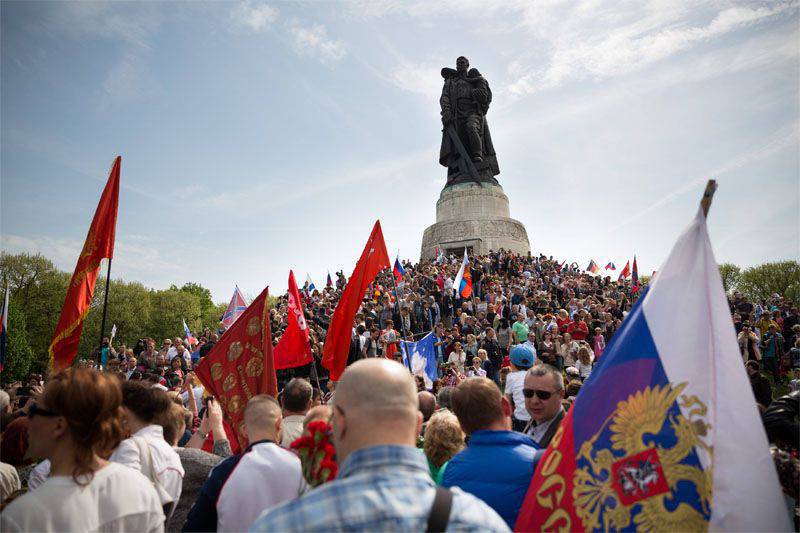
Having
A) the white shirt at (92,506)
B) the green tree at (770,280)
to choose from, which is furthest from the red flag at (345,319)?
the green tree at (770,280)

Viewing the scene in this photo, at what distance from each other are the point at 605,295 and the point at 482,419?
1678 centimetres

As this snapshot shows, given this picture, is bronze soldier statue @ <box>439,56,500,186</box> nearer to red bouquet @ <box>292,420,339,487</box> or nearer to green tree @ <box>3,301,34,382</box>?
green tree @ <box>3,301,34,382</box>

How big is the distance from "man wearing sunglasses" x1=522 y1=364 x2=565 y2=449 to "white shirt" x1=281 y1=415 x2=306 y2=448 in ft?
5.33

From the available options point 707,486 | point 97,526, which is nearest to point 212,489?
point 97,526

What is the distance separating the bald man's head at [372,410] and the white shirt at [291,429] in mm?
2198

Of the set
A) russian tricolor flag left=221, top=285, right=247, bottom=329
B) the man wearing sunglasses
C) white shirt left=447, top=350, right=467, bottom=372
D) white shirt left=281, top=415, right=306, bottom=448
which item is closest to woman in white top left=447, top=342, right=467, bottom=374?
white shirt left=447, top=350, right=467, bottom=372

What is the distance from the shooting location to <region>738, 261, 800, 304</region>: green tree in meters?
53.7

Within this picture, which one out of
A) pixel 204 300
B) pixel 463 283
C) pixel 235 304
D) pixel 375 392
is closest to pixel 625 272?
pixel 463 283

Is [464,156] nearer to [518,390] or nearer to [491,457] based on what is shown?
[518,390]

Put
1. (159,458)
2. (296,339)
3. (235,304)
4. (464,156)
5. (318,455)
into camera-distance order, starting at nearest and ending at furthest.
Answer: (318,455), (159,458), (296,339), (235,304), (464,156)

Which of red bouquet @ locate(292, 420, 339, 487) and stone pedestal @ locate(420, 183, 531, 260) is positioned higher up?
stone pedestal @ locate(420, 183, 531, 260)

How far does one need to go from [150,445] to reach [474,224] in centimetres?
2758

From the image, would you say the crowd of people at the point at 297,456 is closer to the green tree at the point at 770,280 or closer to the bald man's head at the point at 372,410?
the bald man's head at the point at 372,410

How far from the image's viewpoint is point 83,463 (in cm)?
201
